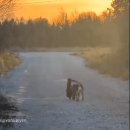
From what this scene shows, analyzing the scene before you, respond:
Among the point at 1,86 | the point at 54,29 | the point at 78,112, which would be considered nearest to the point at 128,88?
the point at 1,86

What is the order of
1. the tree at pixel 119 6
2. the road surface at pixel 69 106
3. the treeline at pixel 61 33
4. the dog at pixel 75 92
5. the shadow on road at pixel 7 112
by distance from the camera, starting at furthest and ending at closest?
the treeline at pixel 61 33 < the tree at pixel 119 6 < the dog at pixel 75 92 < the road surface at pixel 69 106 < the shadow on road at pixel 7 112

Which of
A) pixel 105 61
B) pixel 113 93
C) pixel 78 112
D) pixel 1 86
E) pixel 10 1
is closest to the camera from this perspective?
pixel 78 112

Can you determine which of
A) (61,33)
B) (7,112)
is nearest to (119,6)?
(7,112)

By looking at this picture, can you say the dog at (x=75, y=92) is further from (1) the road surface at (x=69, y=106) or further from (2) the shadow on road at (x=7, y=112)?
(2) the shadow on road at (x=7, y=112)

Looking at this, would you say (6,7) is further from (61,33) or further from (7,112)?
(61,33)

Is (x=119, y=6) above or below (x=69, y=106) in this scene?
above

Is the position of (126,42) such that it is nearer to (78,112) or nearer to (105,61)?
(105,61)

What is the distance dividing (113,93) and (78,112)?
21.2ft

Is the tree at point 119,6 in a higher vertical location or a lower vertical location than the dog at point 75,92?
higher

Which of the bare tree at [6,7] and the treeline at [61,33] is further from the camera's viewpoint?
the treeline at [61,33]

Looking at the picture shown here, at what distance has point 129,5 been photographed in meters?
34.6

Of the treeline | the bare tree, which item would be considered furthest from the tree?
the treeline

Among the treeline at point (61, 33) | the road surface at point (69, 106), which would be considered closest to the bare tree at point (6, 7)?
the road surface at point (69, 106)

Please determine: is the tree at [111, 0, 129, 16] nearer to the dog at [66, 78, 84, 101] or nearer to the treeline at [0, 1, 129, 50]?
the dog at [66, 78, 84, 101]
